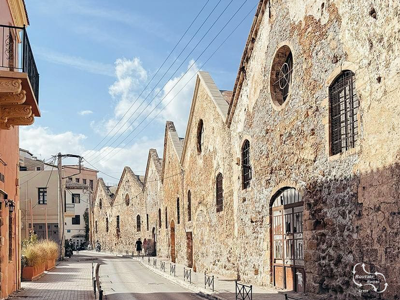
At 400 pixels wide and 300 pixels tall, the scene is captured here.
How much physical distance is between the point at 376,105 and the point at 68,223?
66862 mm

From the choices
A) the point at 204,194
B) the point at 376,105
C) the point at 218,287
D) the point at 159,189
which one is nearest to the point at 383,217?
the point at 376,105

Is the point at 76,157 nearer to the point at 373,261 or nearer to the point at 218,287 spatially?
the point at 218,287

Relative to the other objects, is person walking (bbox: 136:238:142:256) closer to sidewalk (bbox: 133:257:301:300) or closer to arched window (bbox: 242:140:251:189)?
sidewalk (bbox: 133:257:301:300)

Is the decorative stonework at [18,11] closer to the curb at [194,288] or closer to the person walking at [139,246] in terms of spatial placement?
the curb at [194,288]

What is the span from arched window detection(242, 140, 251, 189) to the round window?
119 inches

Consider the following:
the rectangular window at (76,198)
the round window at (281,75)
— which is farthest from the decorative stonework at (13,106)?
the rectangular window at (76,198)

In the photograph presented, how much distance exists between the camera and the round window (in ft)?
53.0

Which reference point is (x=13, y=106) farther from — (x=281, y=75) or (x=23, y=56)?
(x=281, y=75)

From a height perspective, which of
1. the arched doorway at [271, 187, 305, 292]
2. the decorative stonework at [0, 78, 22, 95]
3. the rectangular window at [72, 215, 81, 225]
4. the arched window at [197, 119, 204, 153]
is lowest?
the rectangular window at [72, 215, 81, 225]

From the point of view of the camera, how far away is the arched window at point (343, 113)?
12.3 metres

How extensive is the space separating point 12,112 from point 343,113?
8.09 m

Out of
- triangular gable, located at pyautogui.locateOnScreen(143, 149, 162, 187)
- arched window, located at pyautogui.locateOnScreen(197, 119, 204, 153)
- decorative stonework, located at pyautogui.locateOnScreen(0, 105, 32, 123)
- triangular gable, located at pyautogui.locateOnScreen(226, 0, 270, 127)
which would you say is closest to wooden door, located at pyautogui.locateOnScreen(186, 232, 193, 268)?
arched window, located at pyautogui.locateOnScreen(197, 119, 204, 153)

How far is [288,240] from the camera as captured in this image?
624 inches

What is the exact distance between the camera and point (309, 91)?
1426cm
